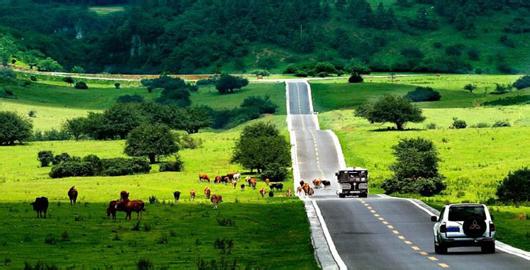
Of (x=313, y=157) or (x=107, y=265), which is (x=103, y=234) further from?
(x=313, y=157)

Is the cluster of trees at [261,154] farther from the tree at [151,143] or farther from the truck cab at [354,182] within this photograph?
the truck cab at [354,182]

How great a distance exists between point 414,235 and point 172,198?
118ft

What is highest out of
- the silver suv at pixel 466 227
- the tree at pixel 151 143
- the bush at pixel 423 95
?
the bush at pixel 423 95

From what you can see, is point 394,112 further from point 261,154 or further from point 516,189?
point 516,189

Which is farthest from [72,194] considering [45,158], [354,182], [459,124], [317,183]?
[459,124]

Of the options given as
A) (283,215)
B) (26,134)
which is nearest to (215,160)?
(26,134)

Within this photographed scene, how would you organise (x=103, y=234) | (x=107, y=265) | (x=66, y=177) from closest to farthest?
(x=107, y=265) → (x=103, y=234) → (x=66, y=177)

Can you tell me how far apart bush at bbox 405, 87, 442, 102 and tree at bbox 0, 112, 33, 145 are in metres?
67.8

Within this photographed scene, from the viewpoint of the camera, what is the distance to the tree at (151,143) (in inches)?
4567

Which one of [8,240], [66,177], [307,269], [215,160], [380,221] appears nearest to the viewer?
[307,269]

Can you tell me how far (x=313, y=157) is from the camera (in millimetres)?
120625

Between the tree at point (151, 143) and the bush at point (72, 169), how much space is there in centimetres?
1097

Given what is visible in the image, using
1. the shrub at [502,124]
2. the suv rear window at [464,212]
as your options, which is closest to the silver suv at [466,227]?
the suv rear window at [464,212]

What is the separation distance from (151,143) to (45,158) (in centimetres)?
1028
